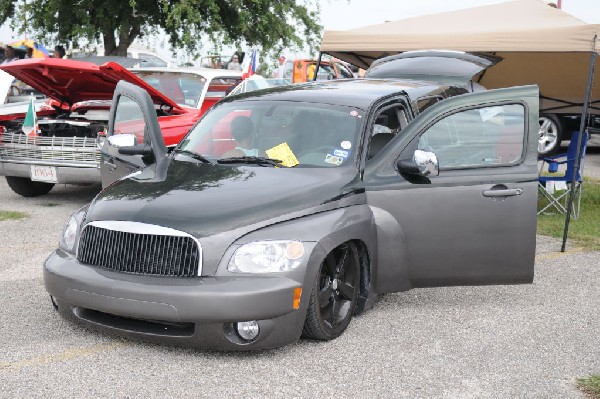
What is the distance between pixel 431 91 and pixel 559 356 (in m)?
2.82

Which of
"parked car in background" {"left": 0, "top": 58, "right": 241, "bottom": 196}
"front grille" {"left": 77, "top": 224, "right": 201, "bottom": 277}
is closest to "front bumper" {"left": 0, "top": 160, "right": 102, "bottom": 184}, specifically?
"parked car in background" {"left": 0, "top": 58, "right": 241, "bottom": 196}

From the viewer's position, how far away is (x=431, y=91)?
23.9ft

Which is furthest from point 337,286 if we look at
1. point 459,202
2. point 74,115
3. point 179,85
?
point 179,85

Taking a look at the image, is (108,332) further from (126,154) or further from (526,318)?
(526,318)

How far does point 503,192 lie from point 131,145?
2.58 metres

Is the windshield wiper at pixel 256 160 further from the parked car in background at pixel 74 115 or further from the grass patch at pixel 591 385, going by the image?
the parked car in background at pixel 74 115

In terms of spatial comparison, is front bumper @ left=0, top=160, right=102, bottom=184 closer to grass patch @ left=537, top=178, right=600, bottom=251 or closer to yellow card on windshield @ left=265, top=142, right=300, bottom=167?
yellow card on windshield @ left=265, top=142, right=300, bottom=167

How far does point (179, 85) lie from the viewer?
11.3m

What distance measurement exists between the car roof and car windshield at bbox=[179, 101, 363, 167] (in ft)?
0.30

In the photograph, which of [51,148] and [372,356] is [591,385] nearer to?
[372,356]

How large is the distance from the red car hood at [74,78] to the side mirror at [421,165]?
14.8 feet

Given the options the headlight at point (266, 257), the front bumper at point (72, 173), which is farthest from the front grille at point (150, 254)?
the front bumper at point (72, 173)

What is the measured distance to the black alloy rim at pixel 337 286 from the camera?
206 inches

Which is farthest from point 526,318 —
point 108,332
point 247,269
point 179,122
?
point 179,122
